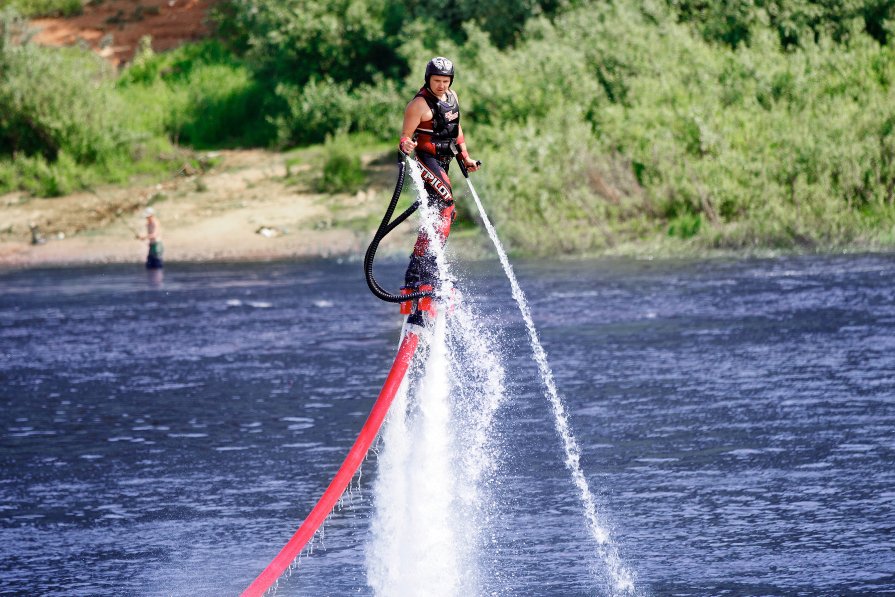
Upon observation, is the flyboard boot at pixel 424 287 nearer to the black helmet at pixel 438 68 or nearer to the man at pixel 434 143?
the man at pixel 434 143

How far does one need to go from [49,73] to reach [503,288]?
87.9 feet

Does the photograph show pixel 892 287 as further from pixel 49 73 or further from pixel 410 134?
pixel 49 73

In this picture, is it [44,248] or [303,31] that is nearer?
[44,248]

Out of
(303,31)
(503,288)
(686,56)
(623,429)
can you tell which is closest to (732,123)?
(686,56)

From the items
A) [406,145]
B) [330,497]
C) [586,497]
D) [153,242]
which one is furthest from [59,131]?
[406,145]

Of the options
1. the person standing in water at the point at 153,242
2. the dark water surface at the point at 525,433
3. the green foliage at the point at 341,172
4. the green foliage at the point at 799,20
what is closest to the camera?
the dark water surface at the point at 525,433

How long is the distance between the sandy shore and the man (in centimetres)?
3211

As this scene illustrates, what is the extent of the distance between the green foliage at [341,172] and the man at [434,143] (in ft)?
124

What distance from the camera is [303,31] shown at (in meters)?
55.8

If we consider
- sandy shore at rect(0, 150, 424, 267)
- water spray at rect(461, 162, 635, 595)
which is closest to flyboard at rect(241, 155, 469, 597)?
water spray at rect(461, 162, 635, 595)

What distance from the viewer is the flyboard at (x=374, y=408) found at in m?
11.6

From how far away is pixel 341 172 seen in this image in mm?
50125

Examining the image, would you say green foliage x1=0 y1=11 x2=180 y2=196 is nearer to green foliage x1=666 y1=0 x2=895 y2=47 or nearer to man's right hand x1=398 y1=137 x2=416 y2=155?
green foliage x1=666 y1=0 x2=895 y2=47

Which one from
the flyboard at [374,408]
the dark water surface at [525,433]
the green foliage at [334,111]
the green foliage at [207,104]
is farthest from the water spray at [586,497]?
the green foliage at [207,104]
